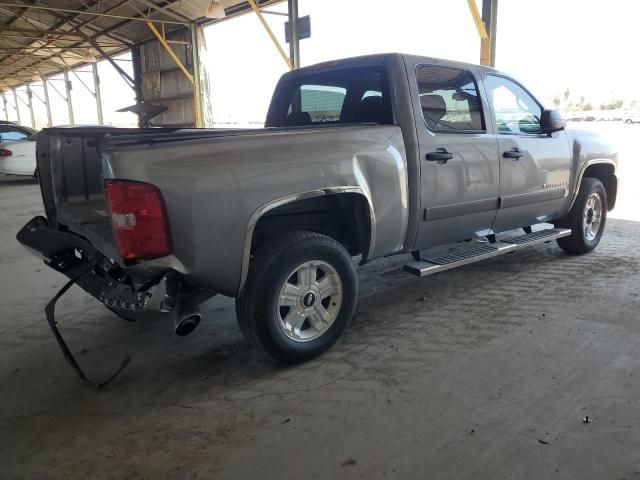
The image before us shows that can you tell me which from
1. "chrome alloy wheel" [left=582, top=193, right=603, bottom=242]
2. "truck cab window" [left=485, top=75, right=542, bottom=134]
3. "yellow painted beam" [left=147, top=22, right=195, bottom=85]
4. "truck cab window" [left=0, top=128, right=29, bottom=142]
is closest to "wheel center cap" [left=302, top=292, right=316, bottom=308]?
"truck cab window" [left=485, top=75, right=542, bottom=134]

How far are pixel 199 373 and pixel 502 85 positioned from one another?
11.4 ft

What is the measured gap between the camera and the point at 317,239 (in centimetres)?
288

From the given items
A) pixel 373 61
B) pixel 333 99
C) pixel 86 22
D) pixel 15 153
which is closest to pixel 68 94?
pixel 86 22

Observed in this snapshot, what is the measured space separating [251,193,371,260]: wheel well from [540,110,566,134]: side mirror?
2.22 meters

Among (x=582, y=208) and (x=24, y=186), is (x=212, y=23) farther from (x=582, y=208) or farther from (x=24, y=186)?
(x=582, y=208)

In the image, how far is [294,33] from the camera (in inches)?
495

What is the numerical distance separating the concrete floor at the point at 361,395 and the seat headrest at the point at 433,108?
147 centimetres

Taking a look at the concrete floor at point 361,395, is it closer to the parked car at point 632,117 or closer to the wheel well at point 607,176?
the wheel well at point 607,176

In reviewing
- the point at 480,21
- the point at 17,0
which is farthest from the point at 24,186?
the point at 480,21

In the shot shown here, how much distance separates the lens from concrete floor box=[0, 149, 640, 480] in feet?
6.88

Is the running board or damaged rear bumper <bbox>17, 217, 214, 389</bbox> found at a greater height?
damaged rear bumper <bbox>17, 217, 214, 389</bbox>

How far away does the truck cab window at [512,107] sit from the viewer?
13.3ft

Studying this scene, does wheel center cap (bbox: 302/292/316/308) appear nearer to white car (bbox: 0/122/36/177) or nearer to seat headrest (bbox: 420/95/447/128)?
seat headrest (bbox: 420/95/447/128)

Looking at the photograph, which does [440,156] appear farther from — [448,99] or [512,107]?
[512,107]
